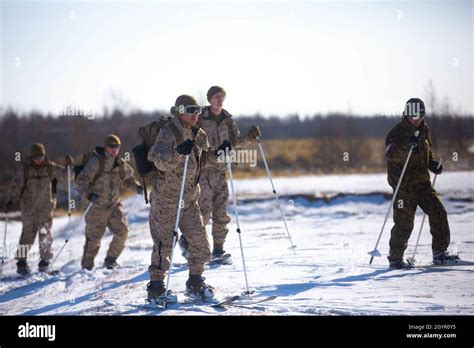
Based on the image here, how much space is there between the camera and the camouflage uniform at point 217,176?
9.21m

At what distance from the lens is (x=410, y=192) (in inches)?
316

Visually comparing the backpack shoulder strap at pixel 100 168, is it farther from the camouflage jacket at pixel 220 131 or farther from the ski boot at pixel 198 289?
the ski boot at pixel 198 289

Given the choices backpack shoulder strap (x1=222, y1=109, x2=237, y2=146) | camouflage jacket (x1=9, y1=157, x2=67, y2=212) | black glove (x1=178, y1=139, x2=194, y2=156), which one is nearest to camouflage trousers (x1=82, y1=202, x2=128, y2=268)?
camouflage jacket (x1=9, y1=157, x2=67, y2=212)

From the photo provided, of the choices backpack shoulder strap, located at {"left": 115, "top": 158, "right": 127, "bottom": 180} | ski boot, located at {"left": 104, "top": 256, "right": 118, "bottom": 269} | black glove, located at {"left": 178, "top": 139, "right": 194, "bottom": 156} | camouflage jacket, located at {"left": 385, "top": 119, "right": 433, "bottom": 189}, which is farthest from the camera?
backpack shoulder strap, located at {"left": 115, "top": 158, "right": 127, "bottom": 180}

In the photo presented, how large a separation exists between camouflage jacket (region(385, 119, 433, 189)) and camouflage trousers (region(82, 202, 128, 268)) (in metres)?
4.93

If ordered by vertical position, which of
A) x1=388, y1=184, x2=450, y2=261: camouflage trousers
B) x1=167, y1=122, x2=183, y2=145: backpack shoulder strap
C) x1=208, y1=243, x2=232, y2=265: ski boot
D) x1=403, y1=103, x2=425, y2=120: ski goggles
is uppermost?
x1=403, y1=103, x2=425, y2=120: ski goggles

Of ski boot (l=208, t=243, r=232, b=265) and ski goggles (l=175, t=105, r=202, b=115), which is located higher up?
ski goggles (l=175, t=105, r=202, b=115)

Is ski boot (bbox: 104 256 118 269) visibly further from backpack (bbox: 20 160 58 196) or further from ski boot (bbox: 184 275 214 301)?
ski boot (bbox: 184 275 214 301)

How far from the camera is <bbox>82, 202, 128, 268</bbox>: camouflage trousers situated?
10.5 meters

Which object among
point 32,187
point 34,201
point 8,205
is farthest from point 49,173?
point 8,205

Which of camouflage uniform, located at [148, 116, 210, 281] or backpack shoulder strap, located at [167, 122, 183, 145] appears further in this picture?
camouflage uniform, located at [148, 116, 210, 281]
